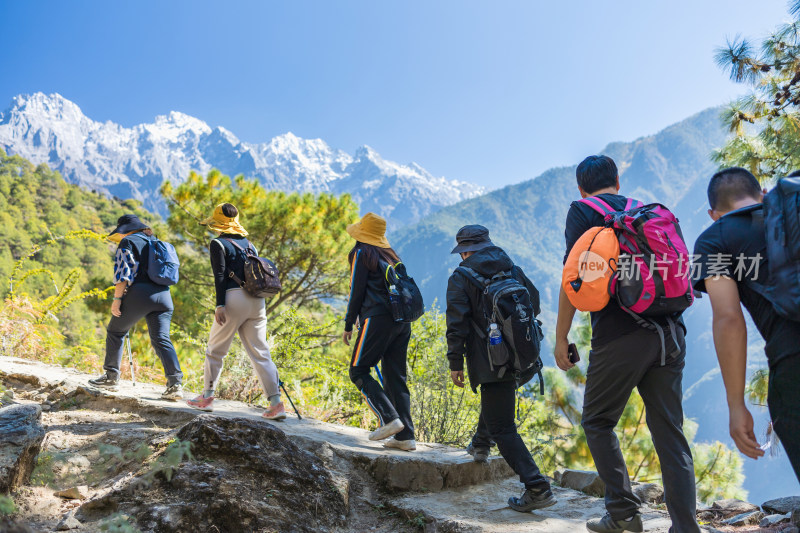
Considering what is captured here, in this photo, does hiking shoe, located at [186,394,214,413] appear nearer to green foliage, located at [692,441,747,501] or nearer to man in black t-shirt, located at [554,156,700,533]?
man in black t-shirt, located at [554,156,700,533]

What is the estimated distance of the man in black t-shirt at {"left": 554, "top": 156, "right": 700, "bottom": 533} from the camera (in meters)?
2.33

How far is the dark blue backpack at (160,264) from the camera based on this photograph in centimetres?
467

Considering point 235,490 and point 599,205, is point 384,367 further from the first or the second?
point 599,205

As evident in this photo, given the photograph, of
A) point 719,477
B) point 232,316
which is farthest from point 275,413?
point 719,477

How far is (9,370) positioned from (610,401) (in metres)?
5.64

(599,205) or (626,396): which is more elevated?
(599,205)

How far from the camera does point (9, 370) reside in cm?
518

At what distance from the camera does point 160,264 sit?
471cm

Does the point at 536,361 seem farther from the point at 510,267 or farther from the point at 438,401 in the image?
the point at 438,401

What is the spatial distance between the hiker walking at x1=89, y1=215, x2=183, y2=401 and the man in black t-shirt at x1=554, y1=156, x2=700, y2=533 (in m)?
3.59

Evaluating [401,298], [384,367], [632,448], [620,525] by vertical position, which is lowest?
[632,448]

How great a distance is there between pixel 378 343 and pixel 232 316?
121cm

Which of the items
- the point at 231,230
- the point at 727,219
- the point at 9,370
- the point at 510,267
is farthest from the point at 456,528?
the point at 9,370

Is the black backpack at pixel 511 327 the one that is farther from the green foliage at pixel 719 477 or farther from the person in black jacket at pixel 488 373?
the green foliage at pixel 719 477
